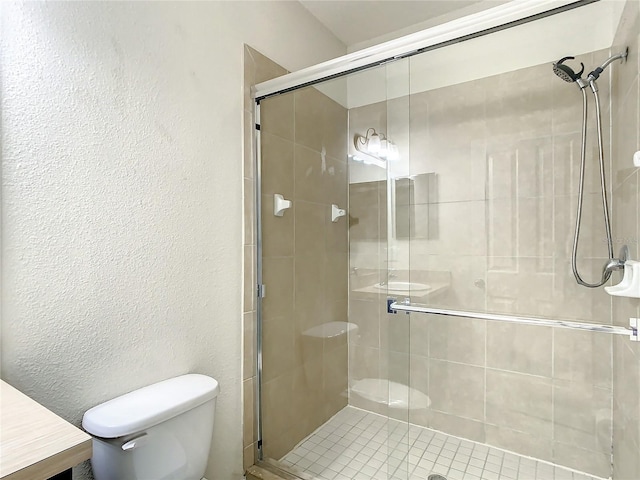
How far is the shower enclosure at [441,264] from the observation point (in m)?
1.71

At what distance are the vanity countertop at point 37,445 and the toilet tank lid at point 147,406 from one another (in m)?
0.34

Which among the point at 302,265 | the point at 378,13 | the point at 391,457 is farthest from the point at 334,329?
the point at 378,13

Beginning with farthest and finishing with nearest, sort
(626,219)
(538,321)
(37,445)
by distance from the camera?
(538,321)
(626,219)
(37,445)

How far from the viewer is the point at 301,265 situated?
Answer: 1.84 metres

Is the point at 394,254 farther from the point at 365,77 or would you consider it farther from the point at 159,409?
the point at 159,409

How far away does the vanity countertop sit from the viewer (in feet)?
1.76

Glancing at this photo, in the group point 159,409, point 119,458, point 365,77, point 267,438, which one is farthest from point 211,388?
point 365,77

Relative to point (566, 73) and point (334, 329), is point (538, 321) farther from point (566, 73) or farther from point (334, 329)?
point (566, 73)

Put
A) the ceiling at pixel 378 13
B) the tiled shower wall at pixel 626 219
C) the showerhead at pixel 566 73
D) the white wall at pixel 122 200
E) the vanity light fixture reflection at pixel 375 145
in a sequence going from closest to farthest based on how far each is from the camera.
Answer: the white wall at pixel 122 200 → the tiled shower wall at pixel 626 219 → the showerhead at pixel 566 73 → the vanity light fixture reflection at pixel 375 145 → the ceiling at pixel 378 13

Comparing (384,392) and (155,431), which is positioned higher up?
(155,431)

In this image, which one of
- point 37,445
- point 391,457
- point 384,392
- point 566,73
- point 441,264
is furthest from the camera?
→ point 441,264

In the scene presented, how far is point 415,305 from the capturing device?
1955 millimetres

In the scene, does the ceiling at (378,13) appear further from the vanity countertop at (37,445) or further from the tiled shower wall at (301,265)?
the vanity countertop at (37,445)

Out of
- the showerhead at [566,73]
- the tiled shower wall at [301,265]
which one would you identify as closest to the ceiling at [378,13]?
the tiled shower wall at [301,265]
